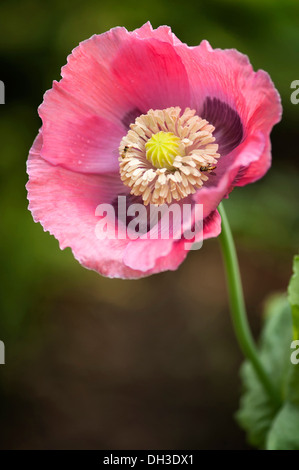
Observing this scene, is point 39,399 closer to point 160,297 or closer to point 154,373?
point 154,373

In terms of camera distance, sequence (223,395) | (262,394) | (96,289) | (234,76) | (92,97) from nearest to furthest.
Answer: (234,76)
(92,97)
(262,394)
(223,395)
(96,289)

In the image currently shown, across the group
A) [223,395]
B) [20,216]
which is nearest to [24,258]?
[20,216]

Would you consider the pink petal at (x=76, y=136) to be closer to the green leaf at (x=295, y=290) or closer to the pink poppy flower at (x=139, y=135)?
the pink poppy flower at (x=139, y=135)

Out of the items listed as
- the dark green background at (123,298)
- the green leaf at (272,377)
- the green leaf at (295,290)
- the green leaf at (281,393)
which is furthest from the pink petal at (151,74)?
the dark green background at (123,298)

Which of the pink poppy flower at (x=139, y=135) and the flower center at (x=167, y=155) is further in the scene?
the flower center at (x=167, y=155)

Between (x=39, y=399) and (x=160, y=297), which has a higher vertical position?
(x=160, y=297)

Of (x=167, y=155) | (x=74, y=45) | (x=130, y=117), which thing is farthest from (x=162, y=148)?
(x=74, y=45)
